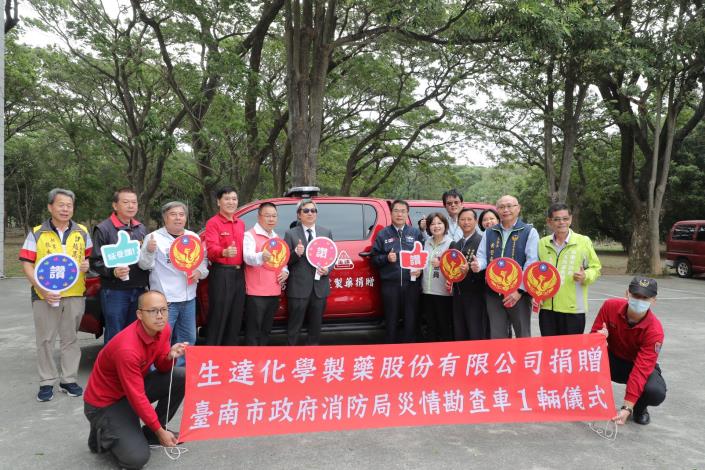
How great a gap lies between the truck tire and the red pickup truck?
13.5 m

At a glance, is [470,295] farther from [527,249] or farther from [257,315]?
[257,315]

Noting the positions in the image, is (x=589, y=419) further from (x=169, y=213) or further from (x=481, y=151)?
(x=481, y=151)

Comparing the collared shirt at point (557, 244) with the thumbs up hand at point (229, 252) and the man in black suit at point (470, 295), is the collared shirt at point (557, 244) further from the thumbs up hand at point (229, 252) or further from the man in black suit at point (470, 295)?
the thumbs up hand at point (229, 252)

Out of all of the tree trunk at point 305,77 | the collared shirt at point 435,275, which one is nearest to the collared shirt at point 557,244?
the collared shirt at point 435,275

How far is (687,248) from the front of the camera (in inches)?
616

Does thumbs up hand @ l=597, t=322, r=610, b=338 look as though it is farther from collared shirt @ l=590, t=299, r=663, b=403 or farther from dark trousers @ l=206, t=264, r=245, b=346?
dark trousers @ l=206, t=264, r=245, b=346

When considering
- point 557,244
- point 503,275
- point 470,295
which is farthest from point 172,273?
point 557,244

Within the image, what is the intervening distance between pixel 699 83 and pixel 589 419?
627 inches

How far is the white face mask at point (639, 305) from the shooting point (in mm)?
3500

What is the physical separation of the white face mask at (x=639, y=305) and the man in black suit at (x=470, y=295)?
1.25m

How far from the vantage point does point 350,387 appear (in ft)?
11.2

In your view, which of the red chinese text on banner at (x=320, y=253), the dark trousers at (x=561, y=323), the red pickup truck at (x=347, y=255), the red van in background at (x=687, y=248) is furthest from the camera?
the red van in background at (x=687, y=248)

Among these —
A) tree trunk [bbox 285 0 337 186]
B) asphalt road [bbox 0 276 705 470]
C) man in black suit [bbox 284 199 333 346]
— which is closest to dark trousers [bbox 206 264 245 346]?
man in black suit [bbox 284 199 333 346]

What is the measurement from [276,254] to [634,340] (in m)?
2.83
